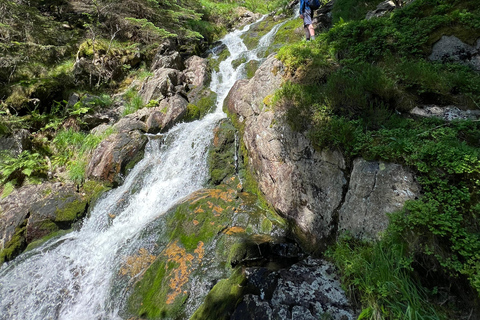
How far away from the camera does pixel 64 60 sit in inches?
432

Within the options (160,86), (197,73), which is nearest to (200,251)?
(160,86)

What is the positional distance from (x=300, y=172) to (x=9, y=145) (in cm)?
1044

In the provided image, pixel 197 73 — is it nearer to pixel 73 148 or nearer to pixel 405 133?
pixel 73 148

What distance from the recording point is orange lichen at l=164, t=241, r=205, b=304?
343 centimetres

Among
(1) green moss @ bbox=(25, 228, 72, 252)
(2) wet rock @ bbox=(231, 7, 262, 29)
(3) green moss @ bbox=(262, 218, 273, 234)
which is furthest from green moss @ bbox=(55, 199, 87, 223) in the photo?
(2) wet rock @ bbox=(231, 7, 262, 29)

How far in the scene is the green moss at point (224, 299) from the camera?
8.62ft

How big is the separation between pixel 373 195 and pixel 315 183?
95 cm

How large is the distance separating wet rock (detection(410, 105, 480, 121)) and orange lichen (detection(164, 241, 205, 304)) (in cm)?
442

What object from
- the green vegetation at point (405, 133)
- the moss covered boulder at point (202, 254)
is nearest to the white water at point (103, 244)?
the moss covered boulder at point (202, 254)

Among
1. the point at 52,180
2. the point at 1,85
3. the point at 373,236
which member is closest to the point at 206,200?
the point at 373,236

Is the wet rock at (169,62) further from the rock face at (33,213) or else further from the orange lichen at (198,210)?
the orange lichen at (198,210)

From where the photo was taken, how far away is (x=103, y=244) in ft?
17.0

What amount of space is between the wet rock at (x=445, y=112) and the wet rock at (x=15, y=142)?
11792 millimetres

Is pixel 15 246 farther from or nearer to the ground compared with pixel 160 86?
nearer to the ground
